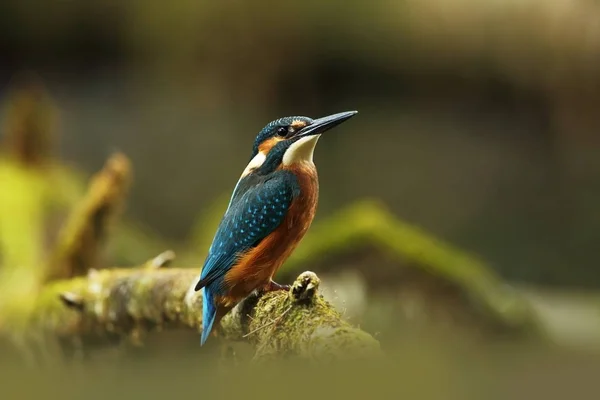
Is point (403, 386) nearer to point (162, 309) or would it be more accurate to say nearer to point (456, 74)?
point (162, 309)

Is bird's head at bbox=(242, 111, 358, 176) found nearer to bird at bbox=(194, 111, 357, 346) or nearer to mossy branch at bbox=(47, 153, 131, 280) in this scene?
bird at bbox=(194, 111, 357, 346)

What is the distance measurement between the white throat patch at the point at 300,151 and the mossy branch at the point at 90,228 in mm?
953

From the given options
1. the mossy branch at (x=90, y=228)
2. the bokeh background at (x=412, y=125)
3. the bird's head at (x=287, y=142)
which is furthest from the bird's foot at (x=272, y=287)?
the bokeh background at (x=412, y=125)

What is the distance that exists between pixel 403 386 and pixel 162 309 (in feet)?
1.74

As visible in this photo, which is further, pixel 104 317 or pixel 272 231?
pixel 104 317

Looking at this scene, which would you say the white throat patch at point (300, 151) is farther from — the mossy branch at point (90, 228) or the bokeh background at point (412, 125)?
the bokeh background at point (412, 125)

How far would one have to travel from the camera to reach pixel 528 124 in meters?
3.28

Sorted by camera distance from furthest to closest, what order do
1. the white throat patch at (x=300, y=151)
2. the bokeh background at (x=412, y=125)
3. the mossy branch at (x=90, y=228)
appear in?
the bokeh background at (x=412, y=125) < the mossy branch at (x=90, y=228) < the white throat patch at (x=300, y=151)

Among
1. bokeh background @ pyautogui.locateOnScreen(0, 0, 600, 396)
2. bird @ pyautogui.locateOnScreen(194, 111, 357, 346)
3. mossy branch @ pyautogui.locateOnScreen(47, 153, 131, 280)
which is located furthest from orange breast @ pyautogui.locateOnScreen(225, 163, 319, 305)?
bokeh background @ pyautogui.locateOnScreen(0, 0, 600, 396)

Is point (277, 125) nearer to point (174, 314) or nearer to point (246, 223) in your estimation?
point (246, 223)

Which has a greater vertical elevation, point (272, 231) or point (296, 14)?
point (296, 14)

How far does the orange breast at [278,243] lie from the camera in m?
1.01

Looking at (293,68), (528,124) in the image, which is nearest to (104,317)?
(293,68)

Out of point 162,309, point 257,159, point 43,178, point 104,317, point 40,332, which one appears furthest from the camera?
point 43,178
